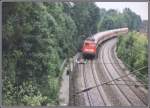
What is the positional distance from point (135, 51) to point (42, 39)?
205 cm

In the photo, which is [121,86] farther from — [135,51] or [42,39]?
[42,39]

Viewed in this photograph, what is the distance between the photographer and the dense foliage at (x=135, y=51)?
10656mm

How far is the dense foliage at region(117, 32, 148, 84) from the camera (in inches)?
420

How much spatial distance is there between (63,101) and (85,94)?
0.49 meters

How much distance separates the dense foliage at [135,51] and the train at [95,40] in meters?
0.17

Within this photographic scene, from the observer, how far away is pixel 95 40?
1154 cm

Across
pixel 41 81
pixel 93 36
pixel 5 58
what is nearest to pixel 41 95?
pixel 41 81

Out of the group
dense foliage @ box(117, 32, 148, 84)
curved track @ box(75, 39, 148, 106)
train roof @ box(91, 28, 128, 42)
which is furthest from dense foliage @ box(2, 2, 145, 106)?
curved track @ box(75, 39, 148, 106)

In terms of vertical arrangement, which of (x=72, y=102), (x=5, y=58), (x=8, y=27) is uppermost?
(x=8, y=27)

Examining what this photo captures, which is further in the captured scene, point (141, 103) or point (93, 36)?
point (93, 36)

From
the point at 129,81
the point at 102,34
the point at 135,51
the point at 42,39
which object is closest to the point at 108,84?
the point at 129,81

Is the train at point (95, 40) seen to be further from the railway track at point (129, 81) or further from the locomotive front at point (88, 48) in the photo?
the railway track at point (129, 81)

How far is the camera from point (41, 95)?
1077 cm

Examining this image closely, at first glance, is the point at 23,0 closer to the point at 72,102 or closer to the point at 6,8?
the point at 6,8
